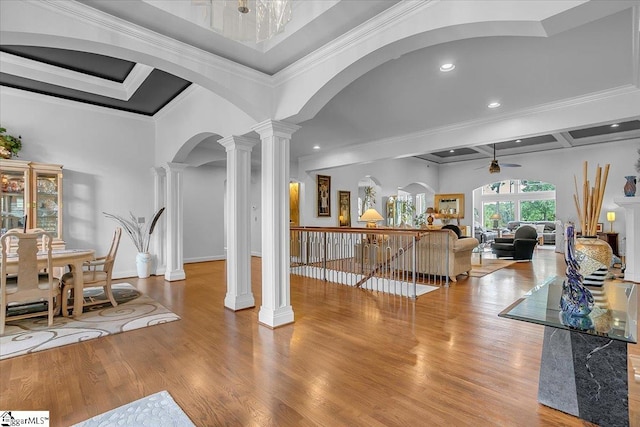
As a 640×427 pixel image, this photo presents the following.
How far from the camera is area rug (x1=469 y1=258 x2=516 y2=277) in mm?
6629

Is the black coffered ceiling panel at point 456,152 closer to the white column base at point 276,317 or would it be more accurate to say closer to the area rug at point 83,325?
the white column base at point 276,317

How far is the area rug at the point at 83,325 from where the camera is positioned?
3.11m

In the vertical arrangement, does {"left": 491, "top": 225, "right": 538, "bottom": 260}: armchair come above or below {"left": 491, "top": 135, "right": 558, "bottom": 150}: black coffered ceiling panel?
below

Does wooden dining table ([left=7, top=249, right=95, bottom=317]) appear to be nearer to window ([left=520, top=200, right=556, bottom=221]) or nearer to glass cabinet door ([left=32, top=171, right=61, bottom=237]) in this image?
glass cabinet door ([left=32, top=171, right=61, bottom=237])

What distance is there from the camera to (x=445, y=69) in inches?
146

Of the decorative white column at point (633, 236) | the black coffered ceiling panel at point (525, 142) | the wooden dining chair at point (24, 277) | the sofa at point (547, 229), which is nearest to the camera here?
the wooden dining chair at point (24, 277)

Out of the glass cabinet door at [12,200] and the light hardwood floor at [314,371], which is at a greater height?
the glass cabinet door at [12,200]

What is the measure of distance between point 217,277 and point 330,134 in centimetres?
378

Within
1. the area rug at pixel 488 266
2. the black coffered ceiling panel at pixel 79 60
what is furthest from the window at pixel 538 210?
the black coffered ceiling panel at pixel 79 60

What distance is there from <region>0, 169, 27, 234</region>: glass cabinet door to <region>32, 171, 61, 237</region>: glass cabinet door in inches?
5.9

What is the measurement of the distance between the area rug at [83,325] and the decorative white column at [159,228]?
6.62 feet

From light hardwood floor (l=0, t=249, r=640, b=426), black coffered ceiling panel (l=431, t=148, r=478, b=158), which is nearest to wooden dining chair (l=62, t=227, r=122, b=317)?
light hardwood floor (l=0, t=249, r=640, b=426)

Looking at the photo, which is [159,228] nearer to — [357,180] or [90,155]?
[90,155]

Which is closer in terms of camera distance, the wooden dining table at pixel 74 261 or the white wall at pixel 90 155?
the wooden dining table at pixel 74 261
